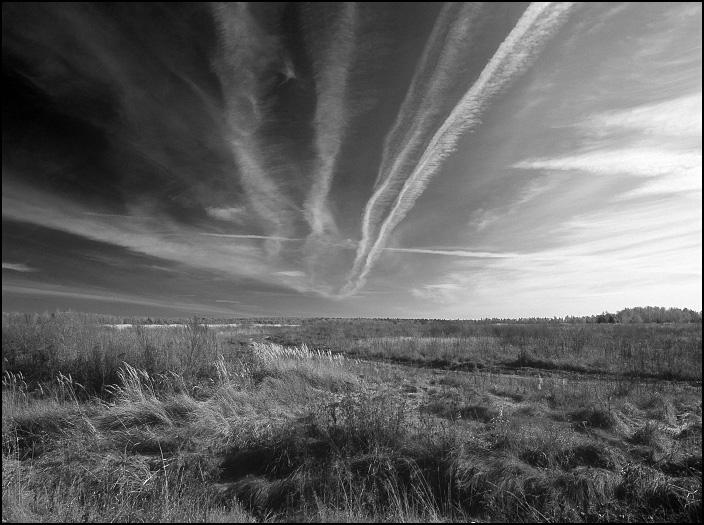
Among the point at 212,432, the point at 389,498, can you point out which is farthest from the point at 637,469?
the point at 212,432

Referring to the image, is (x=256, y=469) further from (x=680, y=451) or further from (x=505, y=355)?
(x=505, y=355)

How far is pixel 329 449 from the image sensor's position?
569 centimetres

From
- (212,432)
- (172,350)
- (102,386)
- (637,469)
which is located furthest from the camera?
(172,350)

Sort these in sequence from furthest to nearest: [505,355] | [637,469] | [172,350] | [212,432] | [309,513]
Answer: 1. [505,355]
2. [172,350]
3. [212,432]
4. [637,469]
5. [309,513]

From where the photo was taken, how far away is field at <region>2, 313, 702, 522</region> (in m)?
4.41

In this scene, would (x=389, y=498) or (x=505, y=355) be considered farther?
(x=505, y=355)

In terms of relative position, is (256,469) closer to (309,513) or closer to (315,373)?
(309,513)

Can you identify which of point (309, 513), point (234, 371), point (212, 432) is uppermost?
point (234, 371)

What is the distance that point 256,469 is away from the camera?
18.2ft

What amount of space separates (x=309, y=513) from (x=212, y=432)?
8.84 ft

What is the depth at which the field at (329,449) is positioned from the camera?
173 inches

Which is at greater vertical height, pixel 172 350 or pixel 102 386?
pixel 172 350

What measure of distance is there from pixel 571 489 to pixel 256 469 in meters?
4.19

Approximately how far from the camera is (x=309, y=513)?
4359 mm
